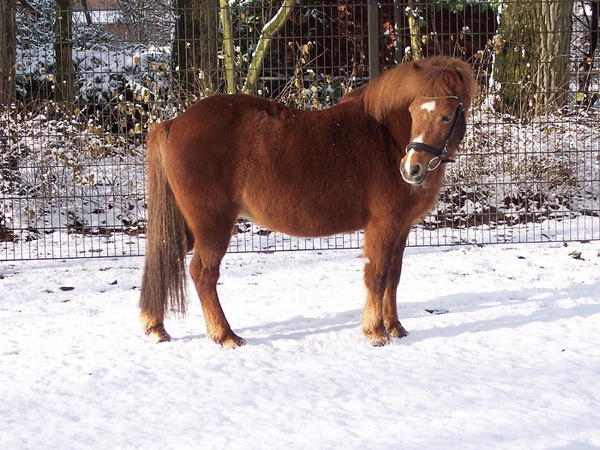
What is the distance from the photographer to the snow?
11.0 ft

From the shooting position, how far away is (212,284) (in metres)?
4.80

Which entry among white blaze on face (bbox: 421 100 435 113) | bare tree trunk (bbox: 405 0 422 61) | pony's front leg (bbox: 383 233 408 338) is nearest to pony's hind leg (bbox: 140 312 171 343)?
pony's front leg (bbox: 383 233 408 338)

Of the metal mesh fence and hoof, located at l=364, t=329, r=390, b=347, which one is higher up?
the metal mesh fence

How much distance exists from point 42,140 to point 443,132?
5288mm

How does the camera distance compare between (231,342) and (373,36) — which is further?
(373,36)

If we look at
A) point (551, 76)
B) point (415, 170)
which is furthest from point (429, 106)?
point (551, 76)

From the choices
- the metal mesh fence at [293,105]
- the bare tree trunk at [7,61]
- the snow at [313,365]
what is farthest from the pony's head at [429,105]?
the bare tree trunk at [7,61]

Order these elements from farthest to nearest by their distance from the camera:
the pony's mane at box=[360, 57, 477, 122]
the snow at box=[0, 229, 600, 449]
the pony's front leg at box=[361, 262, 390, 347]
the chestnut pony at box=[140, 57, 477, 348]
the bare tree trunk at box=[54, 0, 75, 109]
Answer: the bare tree trunk at box=[54, 0, 75, 109] < the pony's front leg at box=[361, 262, 390, 347] < the chestnut pony at box=[140, 57, 477, 348] < the pony's mane at box=[360, 57, 477, 122] < the snow at box=[0, 229, 600, 449]

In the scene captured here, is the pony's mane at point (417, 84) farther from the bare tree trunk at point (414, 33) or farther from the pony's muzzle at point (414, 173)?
the bare tree trunk at point (414, 33)

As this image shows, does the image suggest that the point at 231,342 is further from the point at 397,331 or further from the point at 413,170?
the point at 413,170

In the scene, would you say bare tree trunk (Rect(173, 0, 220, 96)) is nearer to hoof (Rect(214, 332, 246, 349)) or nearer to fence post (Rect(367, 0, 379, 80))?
fence post (Rect(367, 0, 379, 80))

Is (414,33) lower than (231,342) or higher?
higher

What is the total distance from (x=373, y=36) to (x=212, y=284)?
3683 mm

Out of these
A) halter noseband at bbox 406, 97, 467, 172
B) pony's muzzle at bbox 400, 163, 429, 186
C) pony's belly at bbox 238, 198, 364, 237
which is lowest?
pony's belly at bbox 238, 198, 364, 237
